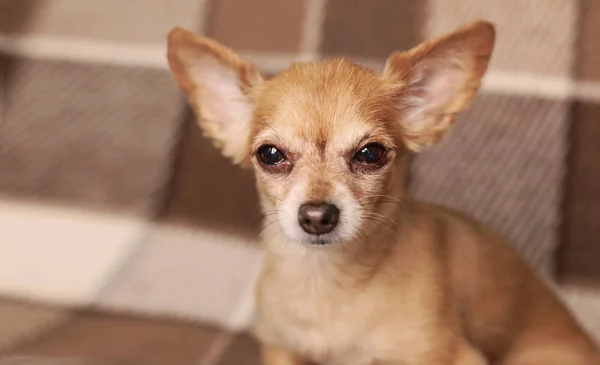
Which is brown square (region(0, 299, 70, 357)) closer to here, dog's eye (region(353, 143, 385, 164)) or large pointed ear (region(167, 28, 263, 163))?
large pointed ear (region(167, 28, 263, 163))

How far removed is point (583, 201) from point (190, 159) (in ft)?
2.75

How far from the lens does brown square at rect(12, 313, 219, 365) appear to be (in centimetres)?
134

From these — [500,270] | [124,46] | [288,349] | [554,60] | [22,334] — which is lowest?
[22,334]

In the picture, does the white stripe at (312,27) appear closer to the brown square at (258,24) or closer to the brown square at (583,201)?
the brown square at (258,24)

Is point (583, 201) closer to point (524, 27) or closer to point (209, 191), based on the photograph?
point (524, 27)

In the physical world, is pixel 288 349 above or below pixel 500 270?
below

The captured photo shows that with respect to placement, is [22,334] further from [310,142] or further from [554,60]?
[554,60]

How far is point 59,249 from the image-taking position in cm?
161

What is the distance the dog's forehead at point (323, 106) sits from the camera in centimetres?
102

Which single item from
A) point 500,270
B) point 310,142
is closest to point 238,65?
point 310,142

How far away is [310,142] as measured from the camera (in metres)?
1.02

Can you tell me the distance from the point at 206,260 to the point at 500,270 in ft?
2.09

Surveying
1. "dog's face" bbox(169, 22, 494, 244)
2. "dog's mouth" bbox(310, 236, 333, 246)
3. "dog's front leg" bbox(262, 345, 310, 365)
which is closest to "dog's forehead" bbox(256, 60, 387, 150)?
"dog's face" bbox(169, 22, 494, 244)

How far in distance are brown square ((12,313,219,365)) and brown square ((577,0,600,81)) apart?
93 cm
